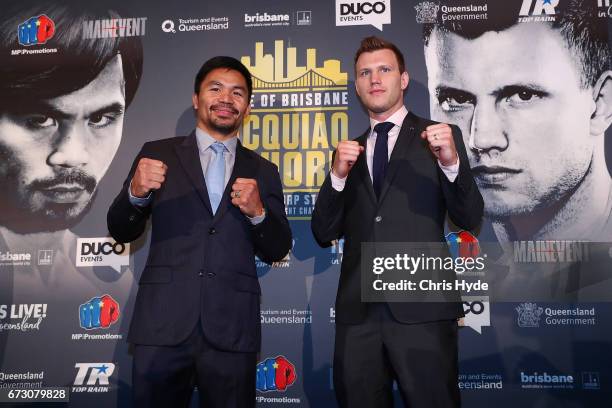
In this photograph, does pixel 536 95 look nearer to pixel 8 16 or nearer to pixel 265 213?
pixel 265 213

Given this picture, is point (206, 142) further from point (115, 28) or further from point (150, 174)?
point (115, 28)

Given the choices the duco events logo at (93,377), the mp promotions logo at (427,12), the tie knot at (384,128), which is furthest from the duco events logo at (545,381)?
the duco events logo at (93,377)

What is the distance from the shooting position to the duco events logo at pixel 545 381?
2967 millimetres

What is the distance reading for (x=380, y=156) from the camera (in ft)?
7.79

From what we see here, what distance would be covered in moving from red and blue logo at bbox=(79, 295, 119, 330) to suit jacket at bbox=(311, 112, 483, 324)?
5.14 ft

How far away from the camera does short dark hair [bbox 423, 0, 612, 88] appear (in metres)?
3.19

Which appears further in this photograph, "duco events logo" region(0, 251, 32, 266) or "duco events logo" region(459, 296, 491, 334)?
"duco events logo" region(0, 251, 32, 266)

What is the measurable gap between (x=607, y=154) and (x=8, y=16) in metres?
3.82

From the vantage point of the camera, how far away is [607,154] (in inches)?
123

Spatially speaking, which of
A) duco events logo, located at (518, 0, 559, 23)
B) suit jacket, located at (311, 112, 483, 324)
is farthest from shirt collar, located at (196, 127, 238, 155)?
duco events logo, located at (518, 0, 559, 23)

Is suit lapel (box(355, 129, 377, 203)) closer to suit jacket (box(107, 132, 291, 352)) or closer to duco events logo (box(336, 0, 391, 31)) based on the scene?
suit jacket (box(107, 132, 291, 352))

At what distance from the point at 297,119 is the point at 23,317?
6.66ft

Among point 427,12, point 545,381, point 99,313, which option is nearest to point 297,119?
point 427,12

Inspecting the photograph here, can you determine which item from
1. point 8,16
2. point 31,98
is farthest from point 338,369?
point 8,16
